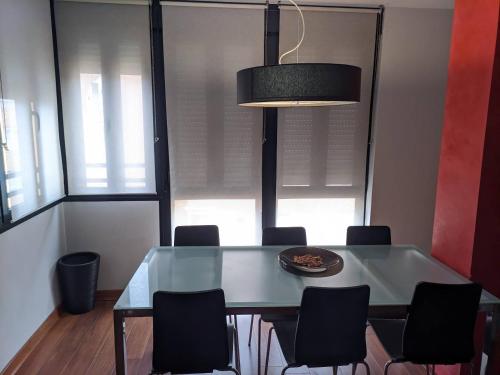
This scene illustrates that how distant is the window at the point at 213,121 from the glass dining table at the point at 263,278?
104cm

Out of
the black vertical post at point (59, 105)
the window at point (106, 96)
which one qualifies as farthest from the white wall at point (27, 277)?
the window at point (106, 96)

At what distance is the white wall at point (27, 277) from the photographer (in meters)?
2.67

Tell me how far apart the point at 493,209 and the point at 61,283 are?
11.3 ft

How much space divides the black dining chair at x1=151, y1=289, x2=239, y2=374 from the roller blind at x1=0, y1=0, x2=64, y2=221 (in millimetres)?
1537

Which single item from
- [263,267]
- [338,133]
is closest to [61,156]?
[263,267]

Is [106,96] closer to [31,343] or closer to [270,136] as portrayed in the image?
[270,136]

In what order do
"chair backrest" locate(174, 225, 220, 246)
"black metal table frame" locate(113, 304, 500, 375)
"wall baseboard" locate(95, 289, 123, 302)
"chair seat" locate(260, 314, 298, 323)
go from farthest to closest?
"wall baseboard" locate(95, 289, 123, 302), "chair backrest" locate(174, 225, 220, 246), "chair seat" locate(260, 314, 298, 323), "black metal table frame" locate(113, 304, 500, 375)

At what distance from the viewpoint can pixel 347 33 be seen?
3.69m

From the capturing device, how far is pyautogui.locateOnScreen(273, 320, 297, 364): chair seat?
2162 mm

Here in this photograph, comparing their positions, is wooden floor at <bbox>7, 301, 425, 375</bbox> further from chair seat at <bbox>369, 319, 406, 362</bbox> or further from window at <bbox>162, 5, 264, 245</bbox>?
window at <bbox>162, 5, 264, 245</bbox>

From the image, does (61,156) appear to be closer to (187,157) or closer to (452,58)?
(187,157)

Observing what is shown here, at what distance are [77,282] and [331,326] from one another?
2.45 meters

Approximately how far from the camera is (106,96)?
3.60 m

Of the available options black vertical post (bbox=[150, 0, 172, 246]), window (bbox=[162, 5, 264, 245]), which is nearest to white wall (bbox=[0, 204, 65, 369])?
black vertical post (bbox=[150, 0, 172, 246])
